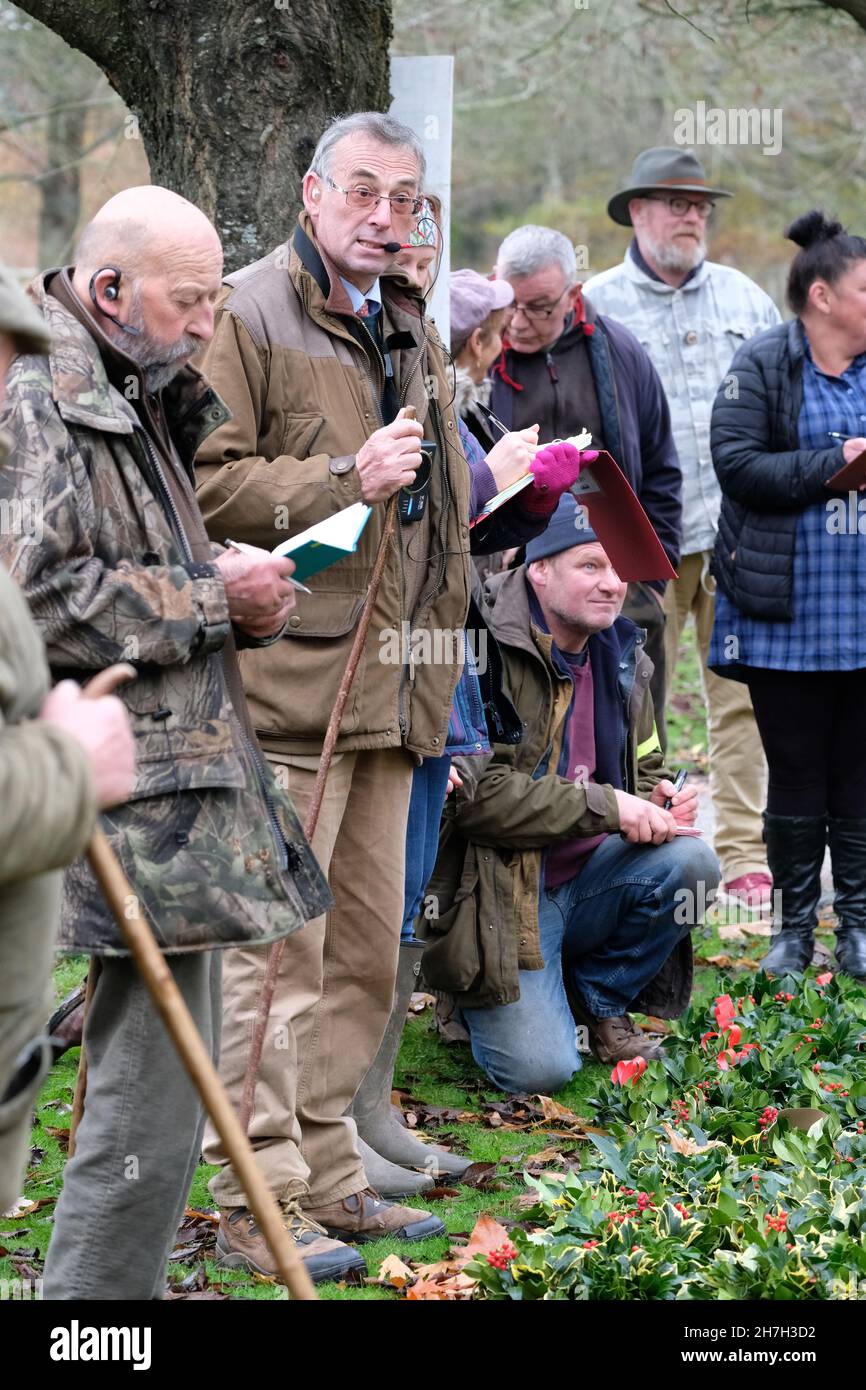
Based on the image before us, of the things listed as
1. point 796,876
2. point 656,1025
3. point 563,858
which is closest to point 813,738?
point 796,876

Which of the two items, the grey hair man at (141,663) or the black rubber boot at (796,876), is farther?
the black rubber boot at (796,876)

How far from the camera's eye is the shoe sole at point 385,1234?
4152 mm

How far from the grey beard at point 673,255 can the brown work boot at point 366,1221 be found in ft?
15.5

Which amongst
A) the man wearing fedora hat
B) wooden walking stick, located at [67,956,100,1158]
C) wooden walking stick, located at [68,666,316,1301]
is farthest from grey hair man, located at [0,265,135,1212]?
the man wearing fedora hat

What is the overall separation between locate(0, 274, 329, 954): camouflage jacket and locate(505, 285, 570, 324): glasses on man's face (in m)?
3.59

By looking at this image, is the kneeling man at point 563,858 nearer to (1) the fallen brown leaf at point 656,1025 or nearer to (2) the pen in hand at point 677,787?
(2) the pen in hand at point 677,787

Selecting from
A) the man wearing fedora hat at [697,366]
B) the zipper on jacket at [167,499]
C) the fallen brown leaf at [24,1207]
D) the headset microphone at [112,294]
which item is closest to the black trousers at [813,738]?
the man wearing fedora hat at [697,366]

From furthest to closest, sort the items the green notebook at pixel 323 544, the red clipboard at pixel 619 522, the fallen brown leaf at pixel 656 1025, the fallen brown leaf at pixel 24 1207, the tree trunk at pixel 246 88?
the fallen brown leaf at pixel 656 1025 → the tree trunk at pixel 246 88 → the red clipboard at pixel 619 522 → the fallen brown leaf at pixel 24 1207 → the green notebook at pixel 323 544

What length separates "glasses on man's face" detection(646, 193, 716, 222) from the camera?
7637 millimetres

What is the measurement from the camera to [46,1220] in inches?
169

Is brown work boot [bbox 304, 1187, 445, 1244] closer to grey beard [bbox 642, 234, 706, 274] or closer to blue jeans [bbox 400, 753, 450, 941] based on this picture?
blue jeans [bbox 400, 753, 450, 941]
